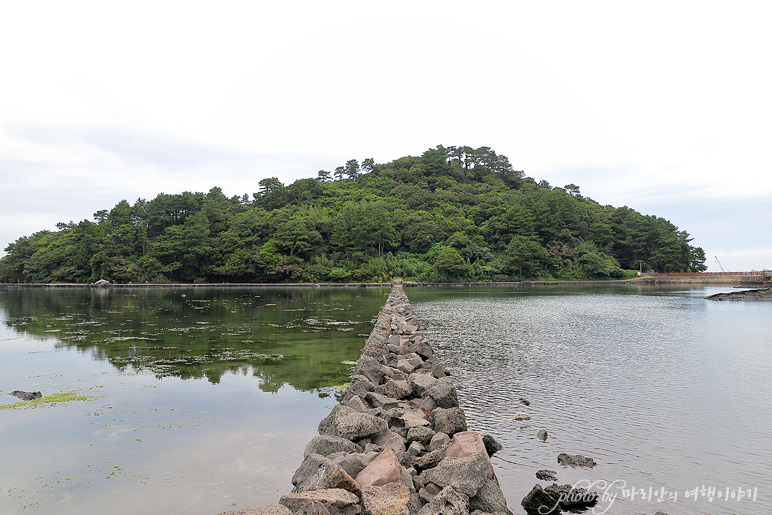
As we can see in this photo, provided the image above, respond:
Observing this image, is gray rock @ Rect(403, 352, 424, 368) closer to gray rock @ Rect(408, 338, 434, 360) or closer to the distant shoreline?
gray rock @ Rect(408, 338, 434, 360)

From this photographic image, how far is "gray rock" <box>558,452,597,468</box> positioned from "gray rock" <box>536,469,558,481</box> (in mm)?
301

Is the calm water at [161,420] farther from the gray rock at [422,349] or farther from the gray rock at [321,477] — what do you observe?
the gray rock at [422,349]


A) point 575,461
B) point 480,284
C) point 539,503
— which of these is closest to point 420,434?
point 539,503

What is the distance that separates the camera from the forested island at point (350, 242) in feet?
198

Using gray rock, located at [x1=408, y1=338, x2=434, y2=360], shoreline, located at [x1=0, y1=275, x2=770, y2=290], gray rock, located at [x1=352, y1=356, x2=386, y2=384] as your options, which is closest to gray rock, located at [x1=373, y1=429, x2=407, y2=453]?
gray rock, located at [x1=352, y1=356, x2=386, y2=384]

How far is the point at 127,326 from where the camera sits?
54.3ft

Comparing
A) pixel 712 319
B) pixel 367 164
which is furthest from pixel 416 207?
pixel 712 319

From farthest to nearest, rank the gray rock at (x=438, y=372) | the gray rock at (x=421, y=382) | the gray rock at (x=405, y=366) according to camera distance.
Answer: the gray rock at (x=405, y=366) < the gray rock at (x=438, y=372) < the gray rock at (x=421, y=382)

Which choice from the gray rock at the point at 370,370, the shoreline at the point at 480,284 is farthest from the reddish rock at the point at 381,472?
the shoreline at the point at 480,284

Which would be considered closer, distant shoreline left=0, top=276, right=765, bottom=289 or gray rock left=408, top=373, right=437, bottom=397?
gray rock left=408, top=373, right=437, bottom=397

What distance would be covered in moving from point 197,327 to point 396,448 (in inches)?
528

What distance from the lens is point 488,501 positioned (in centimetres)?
362

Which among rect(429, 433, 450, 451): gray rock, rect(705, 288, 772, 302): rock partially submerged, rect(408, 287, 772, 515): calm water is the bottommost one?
rect(408, 287, 772, 515): calm water

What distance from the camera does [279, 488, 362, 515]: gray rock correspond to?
3.02 metres
